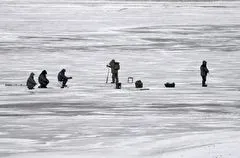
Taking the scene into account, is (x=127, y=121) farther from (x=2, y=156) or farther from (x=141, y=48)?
(x=141, y=48)

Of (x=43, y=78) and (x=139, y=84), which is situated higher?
(x=43, y=78)

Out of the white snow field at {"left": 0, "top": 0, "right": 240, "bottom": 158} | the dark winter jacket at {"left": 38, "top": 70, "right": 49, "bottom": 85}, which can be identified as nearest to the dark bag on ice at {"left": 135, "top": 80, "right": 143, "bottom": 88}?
the white snow field at {"left": 0, "top": 0, "right": 240, "bottom": 158}

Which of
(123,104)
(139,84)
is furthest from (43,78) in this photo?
(123,104)

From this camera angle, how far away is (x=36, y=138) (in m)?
16.5

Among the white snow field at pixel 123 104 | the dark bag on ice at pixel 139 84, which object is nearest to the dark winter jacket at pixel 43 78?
the white snow field at pixel 123 104

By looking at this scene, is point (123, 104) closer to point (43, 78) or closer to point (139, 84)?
point (139, 84)

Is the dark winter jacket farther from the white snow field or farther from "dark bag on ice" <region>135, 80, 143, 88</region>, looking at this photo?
"dark bag on ice" <region>135, 80, 143, 88</region>

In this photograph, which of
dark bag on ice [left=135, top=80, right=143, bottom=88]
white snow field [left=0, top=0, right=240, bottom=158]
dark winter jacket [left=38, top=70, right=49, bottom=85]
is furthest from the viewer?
dark winter jacket [left=38, top=70, right=49, bottom=85]

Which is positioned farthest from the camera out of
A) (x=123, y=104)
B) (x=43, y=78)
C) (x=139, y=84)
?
(x=43, y=78)

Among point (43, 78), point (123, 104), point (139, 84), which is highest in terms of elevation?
point (43, 78)

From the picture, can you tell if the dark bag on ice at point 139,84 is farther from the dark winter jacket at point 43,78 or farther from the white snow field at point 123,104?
the dark winter jacket at point 43,78

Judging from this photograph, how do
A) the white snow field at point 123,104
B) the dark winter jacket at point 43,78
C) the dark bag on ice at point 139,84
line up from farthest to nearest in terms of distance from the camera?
the dark winter jacket at point 43,78 → the dark bag on ice at point 139,84 → the white snow field at point 123,104

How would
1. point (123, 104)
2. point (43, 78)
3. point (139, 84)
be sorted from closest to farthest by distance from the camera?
point (123, 104) → point (139, 84) → point (43, 78)

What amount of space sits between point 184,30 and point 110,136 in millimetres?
49330
